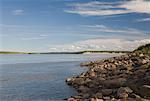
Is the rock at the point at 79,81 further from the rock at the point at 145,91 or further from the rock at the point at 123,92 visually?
the rock at the point at 145,91

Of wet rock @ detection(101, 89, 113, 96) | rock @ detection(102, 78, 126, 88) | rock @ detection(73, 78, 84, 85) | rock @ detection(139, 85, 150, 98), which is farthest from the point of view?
rock @ detection(73, 78, 84, 85)

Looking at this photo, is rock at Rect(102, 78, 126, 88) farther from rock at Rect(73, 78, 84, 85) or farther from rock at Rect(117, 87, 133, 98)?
rock at Rect(73, 78, 84, 85)

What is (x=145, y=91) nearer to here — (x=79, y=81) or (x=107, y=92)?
(x=107, y=92)

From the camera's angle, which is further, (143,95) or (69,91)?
(69,91)

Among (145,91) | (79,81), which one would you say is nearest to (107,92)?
(145,91)

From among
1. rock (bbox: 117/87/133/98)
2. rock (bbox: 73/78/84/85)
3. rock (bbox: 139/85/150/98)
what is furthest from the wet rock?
rock (bbox: 73/78/84/85)

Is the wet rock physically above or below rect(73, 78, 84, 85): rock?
above

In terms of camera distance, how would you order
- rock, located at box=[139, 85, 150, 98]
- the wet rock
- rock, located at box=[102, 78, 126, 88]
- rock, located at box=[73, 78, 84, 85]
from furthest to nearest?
rock, located at box=[73, 78, 84, 85]
rock, located at box=[102, 78, 126, 88]
the wet rock
rock, located at box=[139, 85, 150, 98]

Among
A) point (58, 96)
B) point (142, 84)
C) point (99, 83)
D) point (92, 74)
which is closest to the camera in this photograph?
point (142, 84)

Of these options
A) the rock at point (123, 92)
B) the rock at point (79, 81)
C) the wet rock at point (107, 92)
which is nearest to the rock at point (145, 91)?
the rock at point (123, 92)

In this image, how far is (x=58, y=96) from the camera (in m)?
30.9

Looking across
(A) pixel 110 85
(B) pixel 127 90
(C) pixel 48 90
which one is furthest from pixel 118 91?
(C) pixel 48 90

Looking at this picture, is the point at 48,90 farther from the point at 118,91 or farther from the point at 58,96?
the point at 118,91

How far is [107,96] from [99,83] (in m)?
6.07
